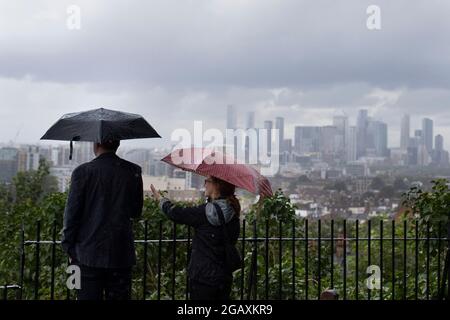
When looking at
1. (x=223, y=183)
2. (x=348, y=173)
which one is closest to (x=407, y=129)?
(x=348, y=173)

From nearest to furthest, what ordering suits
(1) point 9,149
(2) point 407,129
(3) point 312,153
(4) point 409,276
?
1. (4) point 409,276
2. (3) point 312,153
3. (2) point 407,129
4. (1) point 9,149

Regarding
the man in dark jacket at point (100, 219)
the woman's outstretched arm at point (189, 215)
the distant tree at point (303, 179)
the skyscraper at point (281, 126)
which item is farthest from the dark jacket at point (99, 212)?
the distant tree at point (303, 179)

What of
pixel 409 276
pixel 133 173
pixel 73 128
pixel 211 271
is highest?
pixel 73 128

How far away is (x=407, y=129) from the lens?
493 inches

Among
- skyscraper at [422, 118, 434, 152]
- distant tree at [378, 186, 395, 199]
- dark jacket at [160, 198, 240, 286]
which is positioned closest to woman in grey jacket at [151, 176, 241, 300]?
dark jacket at [160, 198, 240, 286]

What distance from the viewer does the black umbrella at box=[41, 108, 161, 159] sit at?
402cm

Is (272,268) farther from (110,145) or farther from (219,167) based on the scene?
(110,145)

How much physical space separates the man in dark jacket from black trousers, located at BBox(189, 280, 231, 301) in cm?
45

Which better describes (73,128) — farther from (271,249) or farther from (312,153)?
(312,153)

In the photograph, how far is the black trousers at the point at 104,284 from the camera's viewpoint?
4008 mm

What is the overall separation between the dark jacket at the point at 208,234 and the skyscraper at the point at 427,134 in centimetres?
904

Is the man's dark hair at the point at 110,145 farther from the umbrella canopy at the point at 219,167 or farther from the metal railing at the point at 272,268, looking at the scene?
the metal railing at the point at 272,268
